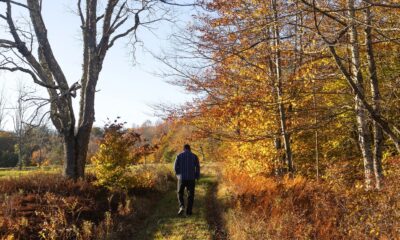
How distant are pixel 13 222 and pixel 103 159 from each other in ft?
16.6

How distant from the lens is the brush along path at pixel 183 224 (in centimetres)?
823

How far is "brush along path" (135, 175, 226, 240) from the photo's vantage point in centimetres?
823

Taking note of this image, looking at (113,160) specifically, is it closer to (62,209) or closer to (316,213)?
(62,209)

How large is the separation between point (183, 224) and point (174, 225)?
8.8 inches

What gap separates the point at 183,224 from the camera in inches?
368

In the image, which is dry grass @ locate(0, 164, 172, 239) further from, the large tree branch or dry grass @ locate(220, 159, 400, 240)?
the large tree branch

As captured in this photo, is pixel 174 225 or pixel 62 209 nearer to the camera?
pixel 62 209

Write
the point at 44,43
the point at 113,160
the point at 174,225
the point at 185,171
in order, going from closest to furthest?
the point at 174,225
the point at 185,171
the point at 113,160
the point at 44,43

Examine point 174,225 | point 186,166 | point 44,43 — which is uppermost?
point 44,43

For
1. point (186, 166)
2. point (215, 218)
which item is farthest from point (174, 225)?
point (186, 166)

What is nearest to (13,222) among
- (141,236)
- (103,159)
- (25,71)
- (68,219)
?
(68,219)

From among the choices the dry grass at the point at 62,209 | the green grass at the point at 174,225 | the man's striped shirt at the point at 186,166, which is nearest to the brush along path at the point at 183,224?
the green grass at the point at 174,225

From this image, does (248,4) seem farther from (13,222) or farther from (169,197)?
(13,222)

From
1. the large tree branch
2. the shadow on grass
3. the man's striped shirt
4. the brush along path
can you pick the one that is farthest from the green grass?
the large tree branch
